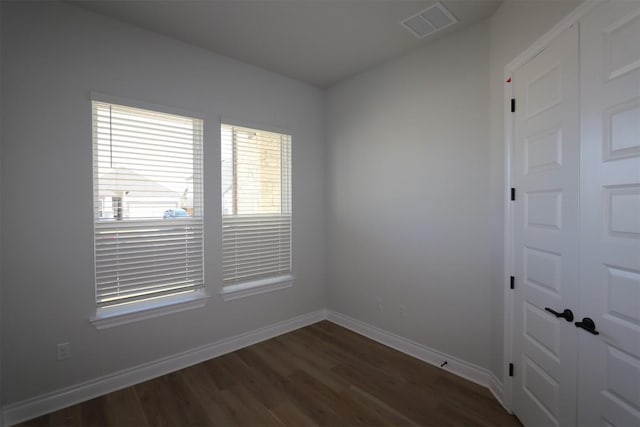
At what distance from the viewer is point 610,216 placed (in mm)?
1418

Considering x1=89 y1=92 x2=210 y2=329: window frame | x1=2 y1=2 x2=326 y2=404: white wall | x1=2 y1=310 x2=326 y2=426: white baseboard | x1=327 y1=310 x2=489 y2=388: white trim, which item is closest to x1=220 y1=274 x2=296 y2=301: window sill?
x1=89 y1=92 x2=210 y2=329: window frame

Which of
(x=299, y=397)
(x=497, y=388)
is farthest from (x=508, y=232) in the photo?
(x=299, y=397)

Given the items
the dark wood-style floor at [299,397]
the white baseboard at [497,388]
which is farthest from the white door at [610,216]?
the dark wood-style floor at [299,397]

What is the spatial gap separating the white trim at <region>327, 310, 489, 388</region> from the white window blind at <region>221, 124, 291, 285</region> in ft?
3.43

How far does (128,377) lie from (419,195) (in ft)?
10.3

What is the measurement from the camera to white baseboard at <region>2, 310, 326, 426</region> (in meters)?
2.19

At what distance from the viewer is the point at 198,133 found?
9.96 ft

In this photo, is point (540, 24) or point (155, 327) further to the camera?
point (155, 327)

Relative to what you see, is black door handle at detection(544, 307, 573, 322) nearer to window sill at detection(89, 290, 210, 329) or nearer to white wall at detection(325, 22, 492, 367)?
white wall at detection(325, 22, 492, 367)

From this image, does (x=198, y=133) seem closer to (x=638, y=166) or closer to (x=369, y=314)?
(x=369, y=314)

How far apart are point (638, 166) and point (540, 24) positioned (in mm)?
1169

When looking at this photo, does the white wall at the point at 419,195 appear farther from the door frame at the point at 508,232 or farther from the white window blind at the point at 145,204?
the white window blind at the point at 145,204

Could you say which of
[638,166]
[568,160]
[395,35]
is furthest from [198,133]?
[638,166]

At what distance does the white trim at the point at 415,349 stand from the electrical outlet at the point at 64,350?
9.09 feet
